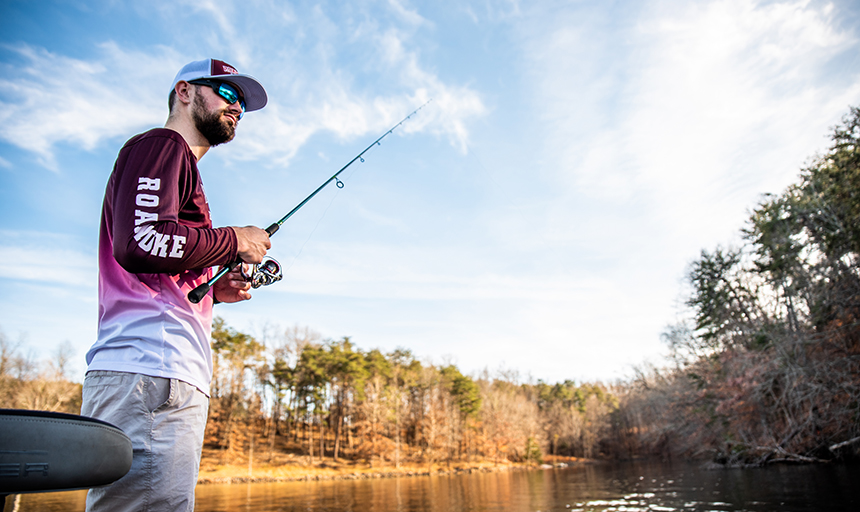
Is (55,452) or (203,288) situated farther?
(203,288)

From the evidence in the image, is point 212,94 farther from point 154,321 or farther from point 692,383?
point 692,383

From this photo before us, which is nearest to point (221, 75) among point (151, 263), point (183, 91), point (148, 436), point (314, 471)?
point (183, 91)

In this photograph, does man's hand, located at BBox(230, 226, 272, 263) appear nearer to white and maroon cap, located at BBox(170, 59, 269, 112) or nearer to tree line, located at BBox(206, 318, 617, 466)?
white and maroon cap, located at BBox(170, 59, 269, 112)

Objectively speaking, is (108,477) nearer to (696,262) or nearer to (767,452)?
(767,452)

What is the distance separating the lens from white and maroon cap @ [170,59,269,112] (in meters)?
1.81

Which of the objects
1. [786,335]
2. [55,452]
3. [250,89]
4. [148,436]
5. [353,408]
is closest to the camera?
[55,452]

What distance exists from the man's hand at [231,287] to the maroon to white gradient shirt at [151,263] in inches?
13.7

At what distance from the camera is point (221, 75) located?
6.03 ft

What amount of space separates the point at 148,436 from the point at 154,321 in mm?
355

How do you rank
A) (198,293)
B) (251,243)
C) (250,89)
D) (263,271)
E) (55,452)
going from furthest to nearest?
(263,271) < (250,89) < (251,243) < (198,293) < (55,452)

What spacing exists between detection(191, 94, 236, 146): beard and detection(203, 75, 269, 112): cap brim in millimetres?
127

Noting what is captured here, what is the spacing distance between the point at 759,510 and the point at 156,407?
1334cm

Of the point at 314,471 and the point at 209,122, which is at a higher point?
the point at 209,122

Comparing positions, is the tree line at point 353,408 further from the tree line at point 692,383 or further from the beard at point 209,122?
the beard at point 209,122
